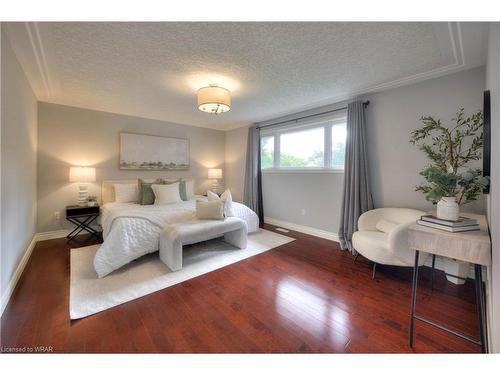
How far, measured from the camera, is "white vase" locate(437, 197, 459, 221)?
54.1 inches

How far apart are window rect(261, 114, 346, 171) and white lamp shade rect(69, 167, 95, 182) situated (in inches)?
132

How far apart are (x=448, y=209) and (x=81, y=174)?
4730 mm

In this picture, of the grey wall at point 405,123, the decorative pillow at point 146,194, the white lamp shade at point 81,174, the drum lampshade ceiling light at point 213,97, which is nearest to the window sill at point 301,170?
the grey wall at point 405,123

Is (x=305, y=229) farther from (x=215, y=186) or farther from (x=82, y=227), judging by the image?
(x=82, y=227)

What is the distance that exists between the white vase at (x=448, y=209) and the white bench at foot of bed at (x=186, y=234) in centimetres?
223

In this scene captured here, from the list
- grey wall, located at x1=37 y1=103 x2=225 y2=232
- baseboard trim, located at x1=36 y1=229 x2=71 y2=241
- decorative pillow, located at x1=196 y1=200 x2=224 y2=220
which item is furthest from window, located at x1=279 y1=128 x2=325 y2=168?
baseboard trim, located at x1=36 y1=229 x2=71 y2=241

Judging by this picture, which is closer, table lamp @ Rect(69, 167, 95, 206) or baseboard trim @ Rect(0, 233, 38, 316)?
baseboard trim @ Rect(0, 233, 38, 316)

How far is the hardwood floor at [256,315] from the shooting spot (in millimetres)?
1358

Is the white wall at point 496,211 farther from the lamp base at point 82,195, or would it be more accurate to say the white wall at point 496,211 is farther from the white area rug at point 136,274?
the lamp base at point 82,195

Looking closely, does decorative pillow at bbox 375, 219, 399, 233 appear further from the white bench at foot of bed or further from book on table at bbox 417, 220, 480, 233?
the white bench at foot of bed

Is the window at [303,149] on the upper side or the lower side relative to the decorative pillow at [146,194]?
upper

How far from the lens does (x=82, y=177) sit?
11.2ft

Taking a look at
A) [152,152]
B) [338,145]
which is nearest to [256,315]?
[338,145]
